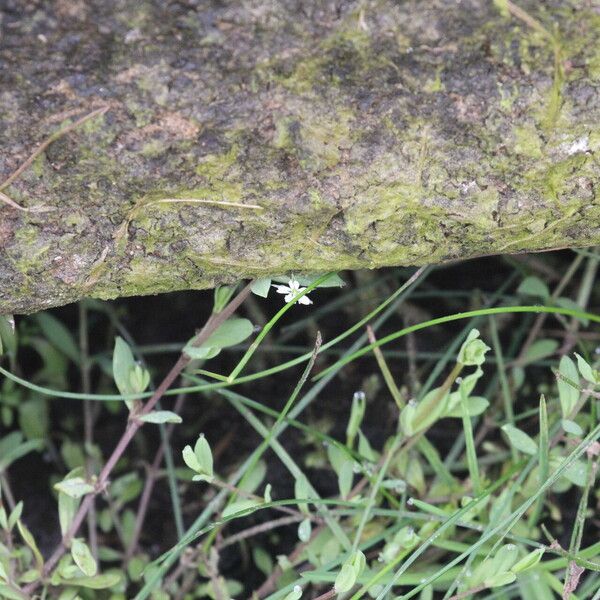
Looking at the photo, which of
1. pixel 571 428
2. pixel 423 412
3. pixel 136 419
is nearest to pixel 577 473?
pixel 571 428

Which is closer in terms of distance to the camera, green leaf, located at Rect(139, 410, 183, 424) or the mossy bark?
the mossy bark

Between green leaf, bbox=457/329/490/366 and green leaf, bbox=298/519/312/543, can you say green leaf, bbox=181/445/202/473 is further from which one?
green leaf, bbox=457/329/490/366

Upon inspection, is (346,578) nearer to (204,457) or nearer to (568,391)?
(204,457)

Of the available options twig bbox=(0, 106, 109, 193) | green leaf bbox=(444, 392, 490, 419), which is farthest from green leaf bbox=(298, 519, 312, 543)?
twig bbox=(0, 106, 109, 193)

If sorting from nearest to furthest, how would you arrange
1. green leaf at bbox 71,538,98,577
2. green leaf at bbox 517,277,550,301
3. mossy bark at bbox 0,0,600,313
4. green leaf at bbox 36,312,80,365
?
1. mossy bark at bbox 0,0,600,313
2. green leaf at bbox 71,538,98,577
3. green leaf at bbox 517,277,550,301
4. green leaf at bbox 36,312,80,365

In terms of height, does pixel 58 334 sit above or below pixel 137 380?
below

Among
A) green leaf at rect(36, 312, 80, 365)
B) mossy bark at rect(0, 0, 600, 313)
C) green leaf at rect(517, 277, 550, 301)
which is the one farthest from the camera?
green leaf at rect(36, 312, 80, 365)
